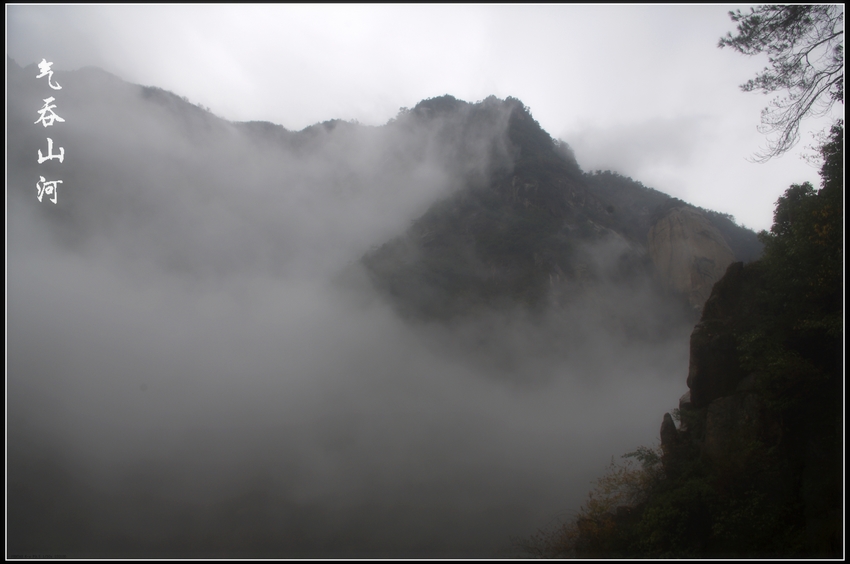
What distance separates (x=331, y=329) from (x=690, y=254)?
66.8 m

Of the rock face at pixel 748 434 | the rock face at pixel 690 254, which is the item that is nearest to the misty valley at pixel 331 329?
the rock face at pixel 690 254

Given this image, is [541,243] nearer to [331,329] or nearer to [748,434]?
[331,329]

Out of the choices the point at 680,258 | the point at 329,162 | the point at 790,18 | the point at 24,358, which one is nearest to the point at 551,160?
the point at 680,258

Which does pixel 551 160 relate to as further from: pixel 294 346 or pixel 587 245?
pixel 294 346

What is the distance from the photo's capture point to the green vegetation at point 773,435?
14.4 metres

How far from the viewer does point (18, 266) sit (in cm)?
7094

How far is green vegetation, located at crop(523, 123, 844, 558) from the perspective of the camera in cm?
1441

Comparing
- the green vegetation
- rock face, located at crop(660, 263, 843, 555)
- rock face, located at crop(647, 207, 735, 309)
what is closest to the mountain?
rock face, located at crop(647, 207, 735, 309)

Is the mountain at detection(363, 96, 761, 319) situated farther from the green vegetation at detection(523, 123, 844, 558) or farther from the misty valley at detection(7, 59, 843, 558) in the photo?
the green vegetation at detection(523, 123, 844, 558)

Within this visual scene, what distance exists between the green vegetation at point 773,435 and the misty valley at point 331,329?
19.6 meters

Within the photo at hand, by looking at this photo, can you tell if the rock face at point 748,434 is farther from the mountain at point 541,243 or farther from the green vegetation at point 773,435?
the mountain at point 541,243

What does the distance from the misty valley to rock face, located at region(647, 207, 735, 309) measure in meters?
0.35

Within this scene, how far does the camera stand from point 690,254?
61500 mm

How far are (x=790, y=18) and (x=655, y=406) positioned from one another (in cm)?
6221
